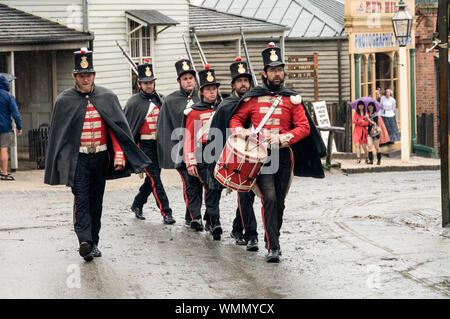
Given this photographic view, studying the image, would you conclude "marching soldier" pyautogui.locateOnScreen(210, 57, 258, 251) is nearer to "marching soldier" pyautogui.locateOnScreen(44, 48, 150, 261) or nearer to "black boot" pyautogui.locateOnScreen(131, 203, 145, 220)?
"marching soldier" pyautogui.locateOnScreen(44, 48, 150, 261)

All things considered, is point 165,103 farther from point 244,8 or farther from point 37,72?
point 244,8

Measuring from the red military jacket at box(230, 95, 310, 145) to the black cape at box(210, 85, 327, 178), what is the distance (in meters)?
0.07

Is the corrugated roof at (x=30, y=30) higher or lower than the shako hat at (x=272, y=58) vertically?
higher

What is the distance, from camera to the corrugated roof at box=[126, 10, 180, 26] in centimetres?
2222

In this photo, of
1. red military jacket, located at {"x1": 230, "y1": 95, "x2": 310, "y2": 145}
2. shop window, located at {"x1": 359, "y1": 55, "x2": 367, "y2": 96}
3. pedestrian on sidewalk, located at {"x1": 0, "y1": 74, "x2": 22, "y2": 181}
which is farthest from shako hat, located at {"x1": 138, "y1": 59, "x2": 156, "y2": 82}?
shop window, located at {"x1": 359, "y1": 55, "x2": 367, "y2": 96}

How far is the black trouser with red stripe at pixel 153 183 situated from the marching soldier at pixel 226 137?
1.55 m

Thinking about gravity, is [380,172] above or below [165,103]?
below

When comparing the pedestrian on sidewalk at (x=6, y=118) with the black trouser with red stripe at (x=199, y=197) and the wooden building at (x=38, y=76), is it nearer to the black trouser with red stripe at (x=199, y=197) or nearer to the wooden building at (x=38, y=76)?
the wooden building at (x=38, y=76)

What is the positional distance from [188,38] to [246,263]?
15762 millimetres

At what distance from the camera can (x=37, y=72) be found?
856 inches

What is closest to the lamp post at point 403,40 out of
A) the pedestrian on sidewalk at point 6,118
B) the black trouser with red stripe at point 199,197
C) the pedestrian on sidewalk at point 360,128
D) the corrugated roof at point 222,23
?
the pedestrian on sidewalk at point 360,128

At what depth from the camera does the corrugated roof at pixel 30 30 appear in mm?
18969

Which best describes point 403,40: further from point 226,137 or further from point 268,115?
point 268,115
